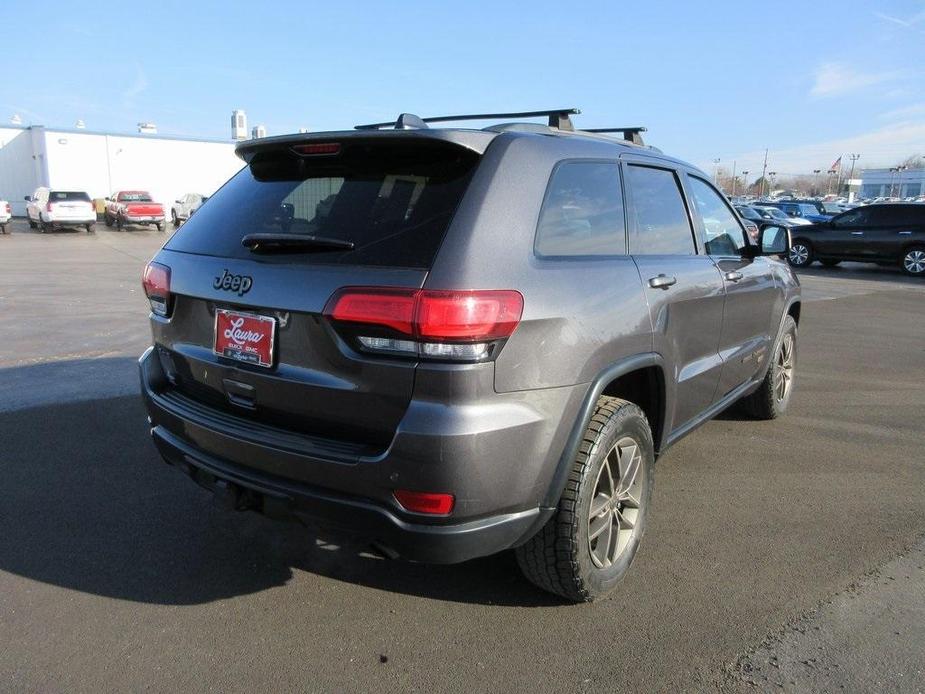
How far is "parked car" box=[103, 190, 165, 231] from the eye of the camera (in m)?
30.4

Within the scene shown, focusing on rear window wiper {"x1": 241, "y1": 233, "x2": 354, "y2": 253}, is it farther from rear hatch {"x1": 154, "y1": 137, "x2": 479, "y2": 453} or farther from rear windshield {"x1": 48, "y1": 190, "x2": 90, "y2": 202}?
rear windshield {"x1": 48, "y1": 190, "x2": 90, "y2": 202}

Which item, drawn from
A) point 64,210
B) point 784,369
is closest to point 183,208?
point 64,210

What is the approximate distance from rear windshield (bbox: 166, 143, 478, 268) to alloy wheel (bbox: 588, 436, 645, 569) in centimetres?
119

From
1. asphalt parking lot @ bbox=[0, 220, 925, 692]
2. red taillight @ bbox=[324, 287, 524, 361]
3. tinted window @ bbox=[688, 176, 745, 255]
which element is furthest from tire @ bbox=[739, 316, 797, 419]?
red taillight @ bbox=[324, 287, 524, 361]

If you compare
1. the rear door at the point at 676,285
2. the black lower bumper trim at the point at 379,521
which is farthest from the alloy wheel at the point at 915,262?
the black lower bumper trim at the point at 379,521

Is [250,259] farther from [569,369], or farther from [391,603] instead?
[391,603]

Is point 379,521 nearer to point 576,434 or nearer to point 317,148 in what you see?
point 576,434

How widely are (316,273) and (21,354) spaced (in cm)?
583

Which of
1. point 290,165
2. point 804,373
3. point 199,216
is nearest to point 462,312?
point 290,165

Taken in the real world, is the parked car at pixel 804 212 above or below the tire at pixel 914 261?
above

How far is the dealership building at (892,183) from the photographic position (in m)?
114

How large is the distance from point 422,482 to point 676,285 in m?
1.68

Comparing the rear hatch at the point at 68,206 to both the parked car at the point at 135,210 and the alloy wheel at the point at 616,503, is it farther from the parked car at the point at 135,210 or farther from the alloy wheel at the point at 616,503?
the alloy wheel at the point at 616,503

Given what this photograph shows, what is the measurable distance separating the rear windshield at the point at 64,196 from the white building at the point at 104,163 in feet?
27.9
